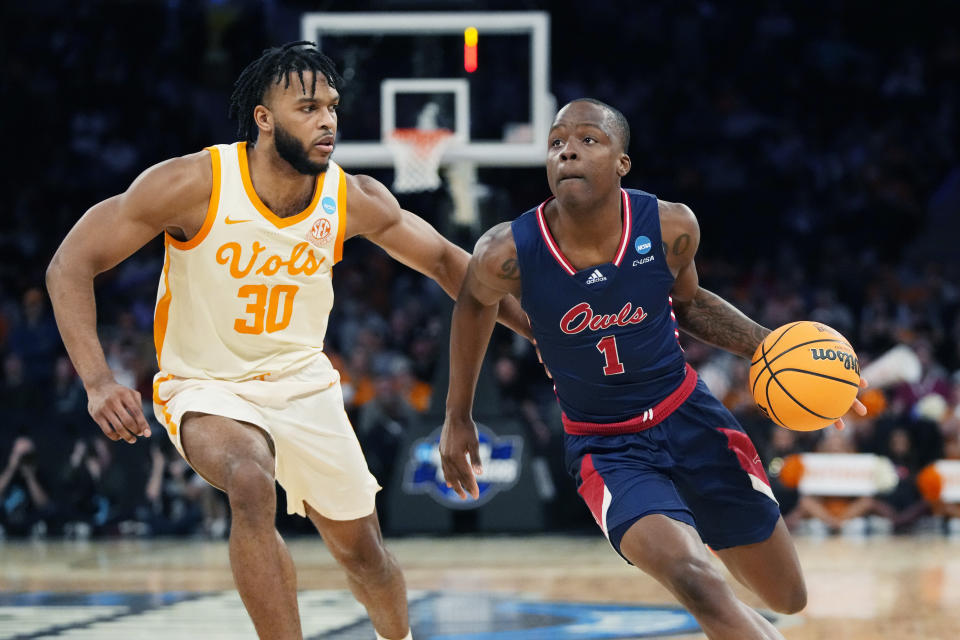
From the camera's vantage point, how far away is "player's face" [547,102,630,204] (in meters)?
4.46

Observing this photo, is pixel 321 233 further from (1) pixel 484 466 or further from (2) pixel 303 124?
(1) pixel 484 466

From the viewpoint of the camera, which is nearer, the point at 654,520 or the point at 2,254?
the point at 654,520

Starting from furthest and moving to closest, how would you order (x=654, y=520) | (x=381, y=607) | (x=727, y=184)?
(x=727, y=184) → (x=381, y=607) → (x=654, y=520)

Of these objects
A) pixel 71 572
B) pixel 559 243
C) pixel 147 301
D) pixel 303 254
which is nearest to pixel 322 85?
pixel 303 254

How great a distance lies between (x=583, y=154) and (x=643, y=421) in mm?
981

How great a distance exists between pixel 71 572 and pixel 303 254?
19.9 feet

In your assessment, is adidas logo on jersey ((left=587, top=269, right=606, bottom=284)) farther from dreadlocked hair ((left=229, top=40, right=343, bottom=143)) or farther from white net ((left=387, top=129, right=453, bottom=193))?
white net ((left=387, top=129, right=453, bottom=193))

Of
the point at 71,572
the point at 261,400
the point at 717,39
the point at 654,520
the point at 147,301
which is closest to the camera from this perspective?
the point at 654,520

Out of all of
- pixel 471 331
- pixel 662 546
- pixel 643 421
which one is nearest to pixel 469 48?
pixel 471 331

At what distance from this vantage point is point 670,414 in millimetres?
4652

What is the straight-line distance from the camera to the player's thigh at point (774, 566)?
15.2ft

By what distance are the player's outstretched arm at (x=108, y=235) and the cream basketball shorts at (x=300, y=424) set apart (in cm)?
30

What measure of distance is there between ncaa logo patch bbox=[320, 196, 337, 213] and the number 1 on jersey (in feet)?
3.71

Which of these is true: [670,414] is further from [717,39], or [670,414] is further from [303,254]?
[717,39]
